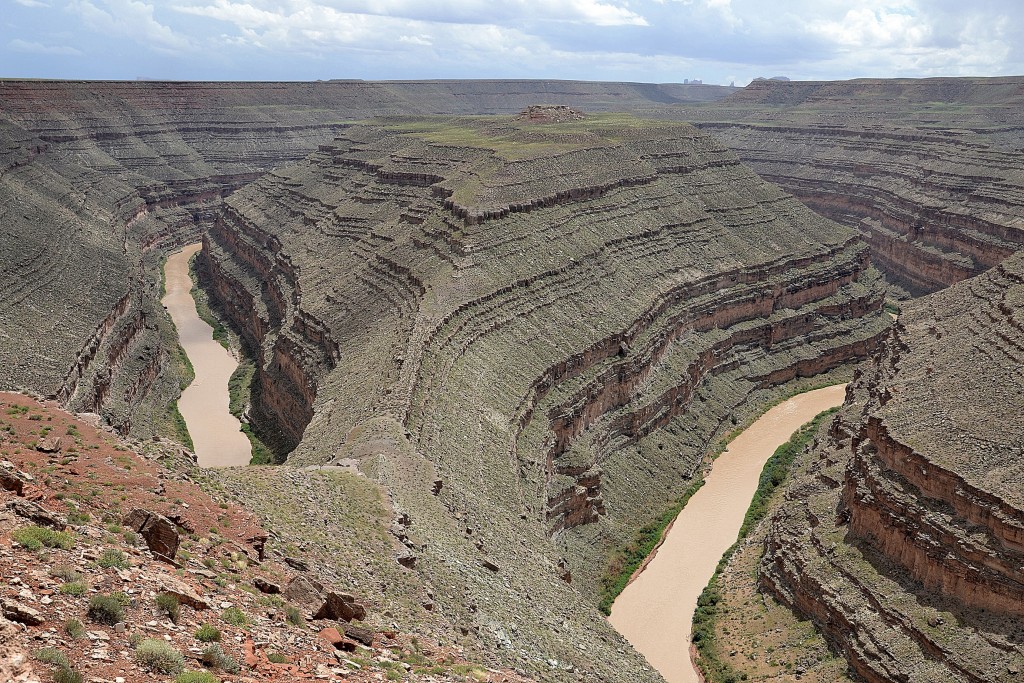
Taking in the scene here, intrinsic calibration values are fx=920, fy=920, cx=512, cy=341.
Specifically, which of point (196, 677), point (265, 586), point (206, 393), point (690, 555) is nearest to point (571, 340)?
point (690, 555)

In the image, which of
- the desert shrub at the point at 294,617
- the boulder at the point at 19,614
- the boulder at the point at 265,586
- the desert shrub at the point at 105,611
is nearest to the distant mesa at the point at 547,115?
the boulder at the point at 265,586

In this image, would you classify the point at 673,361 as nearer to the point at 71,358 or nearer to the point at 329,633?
the point at 71,358

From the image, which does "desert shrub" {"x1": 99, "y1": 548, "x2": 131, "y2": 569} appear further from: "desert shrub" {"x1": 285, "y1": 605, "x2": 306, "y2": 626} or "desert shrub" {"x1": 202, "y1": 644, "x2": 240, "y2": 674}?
"desert shrub" {"x1": 285, "y1": 605, "x2": 306, "y2": 626}

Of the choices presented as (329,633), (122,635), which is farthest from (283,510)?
(122,635)

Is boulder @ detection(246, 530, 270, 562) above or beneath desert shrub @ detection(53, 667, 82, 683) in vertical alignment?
beneath

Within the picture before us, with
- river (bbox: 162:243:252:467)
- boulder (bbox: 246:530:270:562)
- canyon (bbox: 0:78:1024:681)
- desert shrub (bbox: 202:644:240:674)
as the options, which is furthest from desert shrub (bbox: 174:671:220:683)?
river (bbox: 162:243:252:467)

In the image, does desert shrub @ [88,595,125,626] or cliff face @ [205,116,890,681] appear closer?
desert shrub @ [88,595,125,626]
